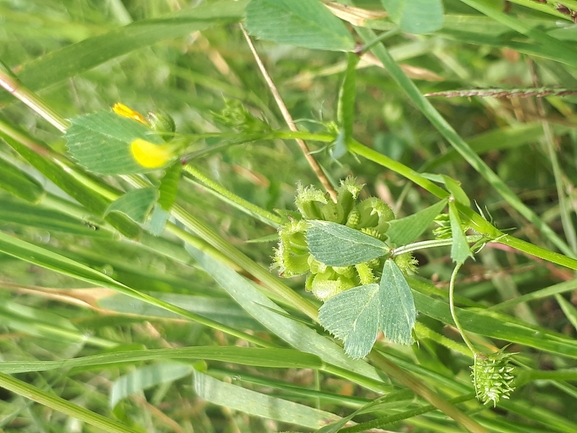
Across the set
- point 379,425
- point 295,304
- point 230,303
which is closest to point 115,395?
point 230,303

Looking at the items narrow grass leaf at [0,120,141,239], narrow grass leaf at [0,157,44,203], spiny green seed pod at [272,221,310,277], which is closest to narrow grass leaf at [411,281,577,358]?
spiny green seed pod at [272,221,310,277]

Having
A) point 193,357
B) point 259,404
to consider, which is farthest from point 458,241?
point 259,404

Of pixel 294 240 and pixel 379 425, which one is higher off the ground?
pixel 294 240

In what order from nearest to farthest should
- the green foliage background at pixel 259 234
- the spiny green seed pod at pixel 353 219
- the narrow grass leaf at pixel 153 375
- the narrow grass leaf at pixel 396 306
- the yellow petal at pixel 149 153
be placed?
the yellow petal at pixel 149 153 → the narrow grass leaf at pixel 396 306 → the spiny green seed pod at pixel 353 219 → the green foliage background at pixel 259 234 → the narrow grass leaf at pixel 153 375

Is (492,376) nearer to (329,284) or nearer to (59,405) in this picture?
(329,284)

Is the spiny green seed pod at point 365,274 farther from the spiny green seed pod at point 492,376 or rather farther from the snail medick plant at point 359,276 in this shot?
the spiny green seed pod at point 492,376

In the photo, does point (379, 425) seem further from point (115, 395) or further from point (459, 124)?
point (459, 124)

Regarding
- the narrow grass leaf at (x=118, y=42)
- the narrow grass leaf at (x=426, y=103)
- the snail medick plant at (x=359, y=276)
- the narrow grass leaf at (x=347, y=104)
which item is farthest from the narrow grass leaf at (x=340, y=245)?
the narrow grass leaf at (x=118, y=42)
